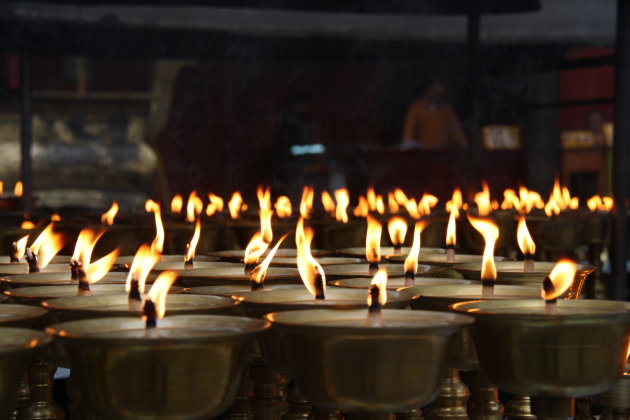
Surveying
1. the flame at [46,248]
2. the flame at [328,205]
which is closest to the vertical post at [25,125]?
the flame at [328,205]

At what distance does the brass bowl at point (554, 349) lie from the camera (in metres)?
1.38

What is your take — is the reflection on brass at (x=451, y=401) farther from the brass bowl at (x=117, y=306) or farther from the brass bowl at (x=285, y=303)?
the brass bowl at (x=117, y=306)

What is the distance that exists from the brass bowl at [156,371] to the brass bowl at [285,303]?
5.1 inches

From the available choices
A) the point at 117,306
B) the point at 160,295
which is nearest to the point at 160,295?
the point at 160,295

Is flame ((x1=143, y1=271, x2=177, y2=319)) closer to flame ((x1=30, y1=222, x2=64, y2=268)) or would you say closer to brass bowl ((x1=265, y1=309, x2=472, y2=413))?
brass bowl ((x1=265, y1=309, x2=472, y2=413))

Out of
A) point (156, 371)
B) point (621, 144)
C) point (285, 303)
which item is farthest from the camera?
point (621, 144)

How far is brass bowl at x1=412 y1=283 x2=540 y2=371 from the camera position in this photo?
62.0 inches

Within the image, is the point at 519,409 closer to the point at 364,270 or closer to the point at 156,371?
Answer: the point at 364,270

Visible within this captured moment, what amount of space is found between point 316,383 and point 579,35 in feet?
21.3

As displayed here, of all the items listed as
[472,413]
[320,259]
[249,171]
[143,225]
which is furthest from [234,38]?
[472,413]

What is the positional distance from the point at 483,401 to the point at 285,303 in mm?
453

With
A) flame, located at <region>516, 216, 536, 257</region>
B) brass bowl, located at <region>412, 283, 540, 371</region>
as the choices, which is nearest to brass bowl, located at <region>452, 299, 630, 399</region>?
brass bowl, located at <region>412, 283, 540, 371</region>

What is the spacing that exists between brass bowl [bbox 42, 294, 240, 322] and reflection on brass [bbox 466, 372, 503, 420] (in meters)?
0.45

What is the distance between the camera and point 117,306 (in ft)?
5.12
